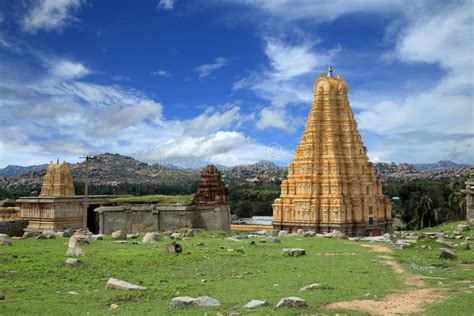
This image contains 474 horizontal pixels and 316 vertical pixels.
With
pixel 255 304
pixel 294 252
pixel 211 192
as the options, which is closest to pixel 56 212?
pixel 211 192

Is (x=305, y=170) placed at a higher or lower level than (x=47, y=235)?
higher

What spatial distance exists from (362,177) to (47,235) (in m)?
32.1

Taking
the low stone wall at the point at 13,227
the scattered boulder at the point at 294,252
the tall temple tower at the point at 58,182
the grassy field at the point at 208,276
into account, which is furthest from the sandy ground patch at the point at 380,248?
the tall temple tower at the point at 58,182

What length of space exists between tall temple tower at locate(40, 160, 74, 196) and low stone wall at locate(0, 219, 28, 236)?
29152 millimetres

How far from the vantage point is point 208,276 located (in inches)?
584

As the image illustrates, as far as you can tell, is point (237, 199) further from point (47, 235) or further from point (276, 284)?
point (276, 284)

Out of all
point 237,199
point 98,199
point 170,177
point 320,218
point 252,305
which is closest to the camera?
point 252,305

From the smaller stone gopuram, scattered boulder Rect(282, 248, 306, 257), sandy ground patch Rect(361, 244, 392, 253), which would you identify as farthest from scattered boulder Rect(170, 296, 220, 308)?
the smaller stone gopuram

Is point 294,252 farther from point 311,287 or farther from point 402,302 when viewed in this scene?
point 402,302

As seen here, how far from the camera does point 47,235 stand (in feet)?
82.1

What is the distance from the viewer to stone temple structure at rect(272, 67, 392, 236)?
4734cm

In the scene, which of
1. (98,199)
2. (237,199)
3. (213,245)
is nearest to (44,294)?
(213,245)

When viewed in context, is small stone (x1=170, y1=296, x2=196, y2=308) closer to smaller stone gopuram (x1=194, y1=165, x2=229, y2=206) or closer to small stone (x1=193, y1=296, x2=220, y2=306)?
small stone (x1=193, y1=296, x2=220, y2=306)

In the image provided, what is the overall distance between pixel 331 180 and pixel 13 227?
27.2 metres
